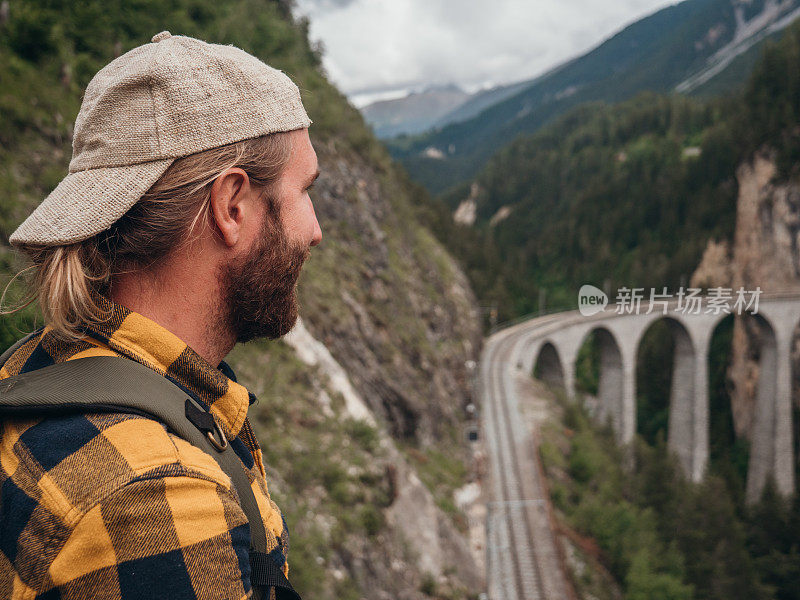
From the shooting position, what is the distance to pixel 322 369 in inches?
372

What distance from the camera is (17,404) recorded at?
1.05 metres

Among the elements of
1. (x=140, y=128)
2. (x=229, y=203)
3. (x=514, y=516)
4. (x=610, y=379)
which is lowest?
(x=514, y=516)

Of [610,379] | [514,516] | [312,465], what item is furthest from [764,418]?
[312,465]

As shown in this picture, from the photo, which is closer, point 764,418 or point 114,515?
point 114,515

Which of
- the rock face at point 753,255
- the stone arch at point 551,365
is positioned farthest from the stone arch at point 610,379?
the rock face at point 753,255

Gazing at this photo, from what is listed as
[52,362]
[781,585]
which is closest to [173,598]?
[52,362]

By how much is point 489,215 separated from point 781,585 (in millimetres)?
93711

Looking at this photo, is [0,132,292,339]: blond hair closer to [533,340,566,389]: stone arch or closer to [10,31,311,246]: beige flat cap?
[10,31,311,246]: beige flat cap

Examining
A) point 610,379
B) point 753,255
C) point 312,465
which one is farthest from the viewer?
point 753,255

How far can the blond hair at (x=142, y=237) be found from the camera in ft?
4.51

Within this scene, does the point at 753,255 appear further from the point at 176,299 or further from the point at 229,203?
the point at 176,299

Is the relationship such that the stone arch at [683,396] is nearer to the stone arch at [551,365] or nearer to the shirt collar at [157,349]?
the stone arch at [551,365]

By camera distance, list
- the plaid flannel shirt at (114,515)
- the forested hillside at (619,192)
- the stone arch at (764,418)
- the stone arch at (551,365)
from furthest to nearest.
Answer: the forested hillside at (619,192), the stone arch at (764,418), the stone arch at (551,365), the plaid flannel shirt at (114,515)

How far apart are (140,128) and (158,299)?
0.46 m
